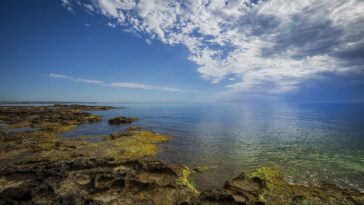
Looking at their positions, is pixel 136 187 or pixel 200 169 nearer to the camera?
pixel 136 187

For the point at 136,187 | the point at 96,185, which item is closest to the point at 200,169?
the point at 136,187

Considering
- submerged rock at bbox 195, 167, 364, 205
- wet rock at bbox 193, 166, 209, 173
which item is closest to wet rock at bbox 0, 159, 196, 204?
wet rock at bbox 193, 166, 209, 173

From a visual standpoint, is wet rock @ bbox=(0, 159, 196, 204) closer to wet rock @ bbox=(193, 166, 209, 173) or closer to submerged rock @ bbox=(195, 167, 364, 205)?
wet rock @ bbox=(193, 166, 209, 173)

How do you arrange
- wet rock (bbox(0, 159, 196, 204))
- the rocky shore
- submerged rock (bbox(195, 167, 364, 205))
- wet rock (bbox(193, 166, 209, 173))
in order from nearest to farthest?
1. wet rock (bbox(0, 159, 196, 204))
2. the rocky shore
3. submerged rock (bbox(195, 167, 364, 205))
4. wet rock (bbox(193, 166, 209, 173))

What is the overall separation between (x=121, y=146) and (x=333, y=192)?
23955mm

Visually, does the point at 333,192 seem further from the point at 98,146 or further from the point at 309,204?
the point at 98,146

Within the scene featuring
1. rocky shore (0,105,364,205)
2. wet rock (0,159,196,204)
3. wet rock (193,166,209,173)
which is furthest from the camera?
wet rock (193,166,209,173)

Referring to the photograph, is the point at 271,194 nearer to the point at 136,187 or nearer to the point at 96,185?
the point at 136,187

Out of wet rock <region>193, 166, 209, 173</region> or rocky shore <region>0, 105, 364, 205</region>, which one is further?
wet rock <region>193, 166, 209, 173</region>

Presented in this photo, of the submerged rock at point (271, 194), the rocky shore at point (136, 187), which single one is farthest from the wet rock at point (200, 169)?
the submerged rock at point (271, 194)

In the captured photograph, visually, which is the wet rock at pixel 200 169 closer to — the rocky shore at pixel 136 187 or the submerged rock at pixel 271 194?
the rocky shore at pixel 136 187

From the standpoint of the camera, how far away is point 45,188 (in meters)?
13.7

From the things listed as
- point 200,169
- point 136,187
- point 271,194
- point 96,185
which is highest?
point 96,185

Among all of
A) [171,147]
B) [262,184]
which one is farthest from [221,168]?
[171,147]
